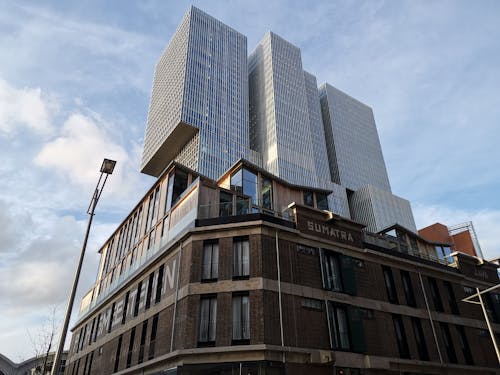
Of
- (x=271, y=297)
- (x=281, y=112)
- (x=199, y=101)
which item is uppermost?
(x=281, y=112)

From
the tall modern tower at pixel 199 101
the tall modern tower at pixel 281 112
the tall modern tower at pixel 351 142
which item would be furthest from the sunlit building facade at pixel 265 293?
the tall modern tower at pixel 351 142

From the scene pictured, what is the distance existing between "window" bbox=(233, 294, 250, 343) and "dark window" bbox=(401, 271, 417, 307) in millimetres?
14462

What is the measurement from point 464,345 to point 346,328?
12.9 metres

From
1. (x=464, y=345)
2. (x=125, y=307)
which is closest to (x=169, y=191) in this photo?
(x=125, y=307)

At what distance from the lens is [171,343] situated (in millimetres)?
22859

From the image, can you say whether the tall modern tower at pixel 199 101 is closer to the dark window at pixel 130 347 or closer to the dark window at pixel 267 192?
the dark window at pixel 267 192

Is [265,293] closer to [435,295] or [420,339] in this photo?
[420,339]

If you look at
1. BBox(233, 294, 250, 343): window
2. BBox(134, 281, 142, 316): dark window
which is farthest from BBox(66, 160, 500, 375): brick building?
BBox(134, 281, 142, 316): dark window

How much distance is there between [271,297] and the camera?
22.9 m

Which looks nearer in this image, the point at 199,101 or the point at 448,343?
the point at 448,343

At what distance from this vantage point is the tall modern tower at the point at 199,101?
11775 centimetres

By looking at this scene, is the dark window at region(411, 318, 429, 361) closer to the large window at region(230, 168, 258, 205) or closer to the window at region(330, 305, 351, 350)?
the window at region(330, 305, 351, 350)

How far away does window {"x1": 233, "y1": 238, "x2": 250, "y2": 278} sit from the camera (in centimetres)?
2386

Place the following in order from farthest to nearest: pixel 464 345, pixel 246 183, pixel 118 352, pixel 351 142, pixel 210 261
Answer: pixel 351 142
pixel 246 183
pixel 464 345
pixel 118 352
pixel 210 261
